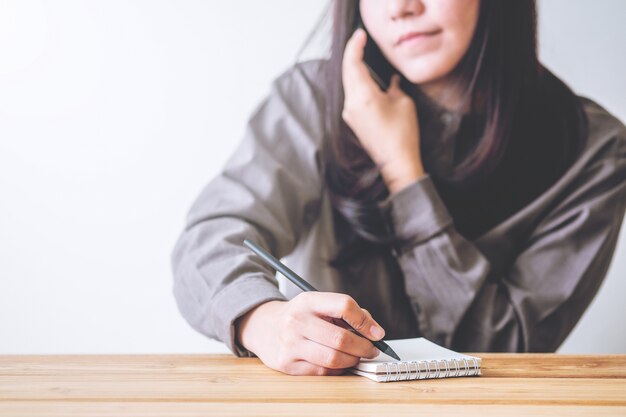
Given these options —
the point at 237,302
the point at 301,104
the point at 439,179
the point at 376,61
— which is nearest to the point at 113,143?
the point at 301,104

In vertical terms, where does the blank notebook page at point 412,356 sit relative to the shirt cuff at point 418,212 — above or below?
above

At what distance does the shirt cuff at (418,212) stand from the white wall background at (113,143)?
48 centimetres

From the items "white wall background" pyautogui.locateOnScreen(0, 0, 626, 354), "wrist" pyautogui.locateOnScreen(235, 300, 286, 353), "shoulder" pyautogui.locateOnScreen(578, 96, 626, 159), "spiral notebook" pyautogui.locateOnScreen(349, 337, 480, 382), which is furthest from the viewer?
"white wall background" pyautogui.locateOnScreen(0, 0, 626, 354)

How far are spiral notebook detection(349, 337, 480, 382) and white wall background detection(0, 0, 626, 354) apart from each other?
91 centimetres

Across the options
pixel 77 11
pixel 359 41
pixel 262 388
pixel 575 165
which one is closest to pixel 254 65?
pixel 359 41

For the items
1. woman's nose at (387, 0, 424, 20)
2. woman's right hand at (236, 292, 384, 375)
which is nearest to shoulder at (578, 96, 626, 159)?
woman's nose at (387, 0, 424, 20)

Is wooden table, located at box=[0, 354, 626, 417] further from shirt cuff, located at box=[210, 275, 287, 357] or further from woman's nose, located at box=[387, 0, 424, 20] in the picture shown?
woman's nose, located at box=[387, 0, 424, 20]

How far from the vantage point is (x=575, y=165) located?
137cm

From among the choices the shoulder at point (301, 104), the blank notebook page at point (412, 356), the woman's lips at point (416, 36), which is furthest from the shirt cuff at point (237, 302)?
the woman's lips at point (416, 36)

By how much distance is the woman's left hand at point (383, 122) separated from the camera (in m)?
1.33

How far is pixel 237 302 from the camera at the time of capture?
34.4 inches

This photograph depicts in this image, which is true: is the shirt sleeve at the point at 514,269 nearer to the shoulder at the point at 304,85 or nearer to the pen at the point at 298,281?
the shoulder at the point at 304,85

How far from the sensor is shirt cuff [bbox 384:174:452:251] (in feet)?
4.14

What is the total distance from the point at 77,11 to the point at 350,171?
2.48ft
